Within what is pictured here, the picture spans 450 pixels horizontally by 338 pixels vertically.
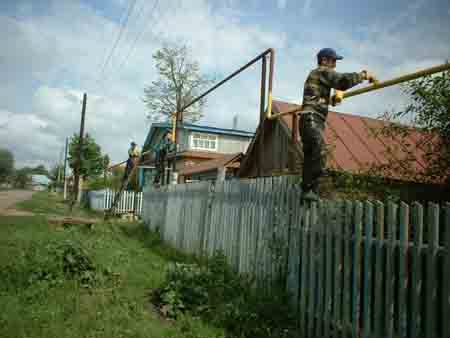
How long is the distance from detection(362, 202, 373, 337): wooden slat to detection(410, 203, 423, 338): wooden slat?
0.40 meters

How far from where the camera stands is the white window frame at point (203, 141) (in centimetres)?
2720

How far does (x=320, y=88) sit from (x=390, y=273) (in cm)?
212

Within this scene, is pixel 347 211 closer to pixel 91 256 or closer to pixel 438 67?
pixel 438 67

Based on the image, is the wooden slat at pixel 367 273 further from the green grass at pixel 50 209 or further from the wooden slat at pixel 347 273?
the green grass at pixel 50 209

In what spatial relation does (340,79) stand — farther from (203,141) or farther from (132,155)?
(203,141)

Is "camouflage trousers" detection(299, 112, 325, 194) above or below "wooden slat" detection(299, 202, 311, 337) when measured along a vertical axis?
above

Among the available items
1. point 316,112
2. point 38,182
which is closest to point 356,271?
point 316,112

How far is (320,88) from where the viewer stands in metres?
4.05

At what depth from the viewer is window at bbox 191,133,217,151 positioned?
27.3 meters

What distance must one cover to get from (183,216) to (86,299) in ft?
13.0

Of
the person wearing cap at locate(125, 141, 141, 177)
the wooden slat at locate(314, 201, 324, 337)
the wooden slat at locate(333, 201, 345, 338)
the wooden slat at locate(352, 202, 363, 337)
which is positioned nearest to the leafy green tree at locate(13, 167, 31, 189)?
the person wearing cap at locate(125, 141, 141, 177)

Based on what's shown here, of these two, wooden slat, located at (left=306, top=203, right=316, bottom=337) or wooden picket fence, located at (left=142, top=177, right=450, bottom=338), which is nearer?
wooden picket fence, located at (left=142, top=177, right=450, bottom=338)

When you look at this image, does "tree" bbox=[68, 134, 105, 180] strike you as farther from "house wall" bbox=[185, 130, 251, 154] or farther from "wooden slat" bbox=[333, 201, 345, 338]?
"wooden slat" bbox=[333, 201, 345, 338]

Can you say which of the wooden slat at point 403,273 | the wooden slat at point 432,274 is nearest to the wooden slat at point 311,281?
the wooden slat at point 403,273
